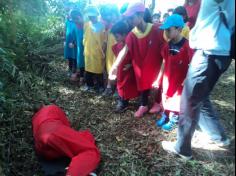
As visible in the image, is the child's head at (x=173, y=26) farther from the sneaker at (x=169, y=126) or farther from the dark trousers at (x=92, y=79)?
the dark trousers at (x=92, y=79)

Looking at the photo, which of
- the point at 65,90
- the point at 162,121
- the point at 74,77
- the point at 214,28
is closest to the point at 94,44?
the point at 65,90

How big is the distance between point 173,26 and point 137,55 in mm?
757

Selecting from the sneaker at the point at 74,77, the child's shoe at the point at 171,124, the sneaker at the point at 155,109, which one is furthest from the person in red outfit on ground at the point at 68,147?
the sneaker at the point at 74,77

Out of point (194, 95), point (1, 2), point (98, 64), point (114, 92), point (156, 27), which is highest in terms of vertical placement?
point (1, 2)

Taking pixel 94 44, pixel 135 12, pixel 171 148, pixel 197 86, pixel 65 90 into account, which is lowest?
pixel 65 90

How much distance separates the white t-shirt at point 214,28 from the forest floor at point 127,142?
468 mm

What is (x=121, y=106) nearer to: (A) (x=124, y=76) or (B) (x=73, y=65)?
(A) (x=124, y=76)

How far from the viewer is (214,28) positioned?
7.64 feet

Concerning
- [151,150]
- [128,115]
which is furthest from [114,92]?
[151,150]

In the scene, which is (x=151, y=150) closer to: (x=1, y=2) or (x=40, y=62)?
(x=1, y=2)

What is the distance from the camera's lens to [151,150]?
333 centimetres

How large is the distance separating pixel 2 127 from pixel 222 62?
2.59 meters

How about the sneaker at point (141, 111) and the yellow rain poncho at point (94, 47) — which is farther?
the yellow rain poncho at point (94, 47)

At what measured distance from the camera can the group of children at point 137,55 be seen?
365cm
